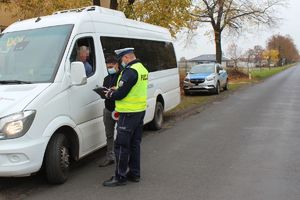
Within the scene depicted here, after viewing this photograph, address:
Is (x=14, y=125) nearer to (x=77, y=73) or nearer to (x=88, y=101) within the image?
(x=77, y=73)

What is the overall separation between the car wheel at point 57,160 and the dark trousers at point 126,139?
2.46 ft

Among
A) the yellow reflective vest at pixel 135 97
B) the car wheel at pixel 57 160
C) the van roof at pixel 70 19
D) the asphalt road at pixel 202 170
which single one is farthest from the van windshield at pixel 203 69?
the car wheel at pixel 57 160

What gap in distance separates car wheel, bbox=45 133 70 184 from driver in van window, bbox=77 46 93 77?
1291 mm

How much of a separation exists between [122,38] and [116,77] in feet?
7.05

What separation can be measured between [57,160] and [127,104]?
1.22m

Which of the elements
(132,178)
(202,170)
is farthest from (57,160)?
(202,170)

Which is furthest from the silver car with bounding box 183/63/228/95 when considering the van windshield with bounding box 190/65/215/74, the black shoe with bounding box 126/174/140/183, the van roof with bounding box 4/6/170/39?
the black shoe with bounding box 126/174/140/183

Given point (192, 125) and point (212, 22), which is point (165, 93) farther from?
point (212, 22)

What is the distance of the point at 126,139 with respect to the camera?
19.9ft

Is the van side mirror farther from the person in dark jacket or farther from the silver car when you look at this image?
the silver car

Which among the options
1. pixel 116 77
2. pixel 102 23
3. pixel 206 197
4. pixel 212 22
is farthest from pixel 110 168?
pixel 212 22

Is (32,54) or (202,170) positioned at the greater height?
(32,54)

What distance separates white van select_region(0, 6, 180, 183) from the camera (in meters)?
5.52

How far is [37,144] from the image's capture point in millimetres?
5645
